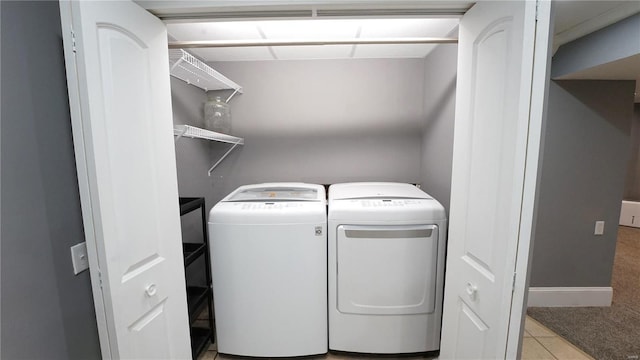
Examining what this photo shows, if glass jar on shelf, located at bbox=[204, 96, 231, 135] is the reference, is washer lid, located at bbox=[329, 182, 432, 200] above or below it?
below

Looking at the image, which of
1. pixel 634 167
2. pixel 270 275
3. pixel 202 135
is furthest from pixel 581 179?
pixel 634 167

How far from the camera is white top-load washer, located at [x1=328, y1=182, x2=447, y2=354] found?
1.54m

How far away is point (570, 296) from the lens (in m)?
2.17

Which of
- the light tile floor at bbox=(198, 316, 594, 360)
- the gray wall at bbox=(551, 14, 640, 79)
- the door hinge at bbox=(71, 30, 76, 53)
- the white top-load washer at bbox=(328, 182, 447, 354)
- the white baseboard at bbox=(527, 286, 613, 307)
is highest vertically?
the gray wall at bbox=(551, 14, 640, 79)

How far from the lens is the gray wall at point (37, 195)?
2.36 ft

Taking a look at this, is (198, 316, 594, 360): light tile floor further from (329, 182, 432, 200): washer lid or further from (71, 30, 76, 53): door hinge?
(71, 30, 76, 53): door hinge

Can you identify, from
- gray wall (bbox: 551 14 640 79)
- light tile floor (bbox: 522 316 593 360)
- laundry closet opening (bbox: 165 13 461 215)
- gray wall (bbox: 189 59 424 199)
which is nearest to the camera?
gray wall (bbox: 551 14 640 79)

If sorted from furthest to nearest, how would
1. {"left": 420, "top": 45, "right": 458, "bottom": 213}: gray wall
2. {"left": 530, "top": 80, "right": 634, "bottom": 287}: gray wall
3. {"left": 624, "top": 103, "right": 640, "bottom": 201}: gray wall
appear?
{"left": 624, "top": 103, "right": 640, "bottom": 201}: gray wall → {"left": 530, "top": 80, "right": 634, "bottom": 287}: gray wall → {"left": 420, "top": 45, "right": 458, "bottom": 213}: gray wall

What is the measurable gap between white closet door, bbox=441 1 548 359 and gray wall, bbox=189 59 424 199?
113 cm

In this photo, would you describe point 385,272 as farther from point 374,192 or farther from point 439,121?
point 439,121

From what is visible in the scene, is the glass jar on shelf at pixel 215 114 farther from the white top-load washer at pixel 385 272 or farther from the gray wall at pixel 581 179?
the gray wall at pixel 581 179

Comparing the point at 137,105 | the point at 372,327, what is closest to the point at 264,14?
the point at 137,105

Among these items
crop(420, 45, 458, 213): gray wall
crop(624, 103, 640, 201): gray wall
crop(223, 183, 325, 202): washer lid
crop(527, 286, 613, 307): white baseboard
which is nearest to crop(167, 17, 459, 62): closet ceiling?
Result: crop(420, 45, 458, 213): gray wall

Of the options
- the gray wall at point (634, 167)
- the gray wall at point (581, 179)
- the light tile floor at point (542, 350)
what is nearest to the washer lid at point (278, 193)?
the light tile floor at point (542, 350)
